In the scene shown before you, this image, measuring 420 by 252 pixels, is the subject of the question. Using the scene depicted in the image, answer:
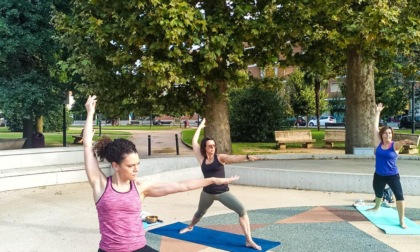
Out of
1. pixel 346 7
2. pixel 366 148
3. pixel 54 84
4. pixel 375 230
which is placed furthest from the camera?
pixel 54 84

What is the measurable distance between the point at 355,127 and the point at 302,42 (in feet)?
15.2

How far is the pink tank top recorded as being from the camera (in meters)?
3.54

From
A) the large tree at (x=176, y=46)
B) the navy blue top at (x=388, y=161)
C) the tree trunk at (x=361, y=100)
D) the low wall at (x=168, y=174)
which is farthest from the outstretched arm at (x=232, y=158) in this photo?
the tree trunk at (x=361, y=100)

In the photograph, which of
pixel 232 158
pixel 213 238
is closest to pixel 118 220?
pixel 232 158

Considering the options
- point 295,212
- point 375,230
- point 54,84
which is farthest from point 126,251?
point 54,84

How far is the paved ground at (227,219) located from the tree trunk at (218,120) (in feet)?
13.2

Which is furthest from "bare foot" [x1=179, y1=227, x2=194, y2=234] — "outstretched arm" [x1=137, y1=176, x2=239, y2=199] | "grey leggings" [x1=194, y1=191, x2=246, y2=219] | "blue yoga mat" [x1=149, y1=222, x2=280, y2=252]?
"outstretched arm" [x1=137, y1=176, x2=239, y2=199]

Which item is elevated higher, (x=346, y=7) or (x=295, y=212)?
(x=346, y=7)

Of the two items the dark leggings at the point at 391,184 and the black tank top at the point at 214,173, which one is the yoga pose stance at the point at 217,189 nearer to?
the black tank top at the point at 214,173

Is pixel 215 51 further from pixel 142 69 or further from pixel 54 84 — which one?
pixel 54 84

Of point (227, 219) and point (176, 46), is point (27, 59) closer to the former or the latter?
point (176, 46)

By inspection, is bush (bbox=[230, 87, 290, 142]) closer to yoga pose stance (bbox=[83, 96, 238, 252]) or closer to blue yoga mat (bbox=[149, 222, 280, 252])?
blue yoga mat (bbox=[149, 222, 280, 252])

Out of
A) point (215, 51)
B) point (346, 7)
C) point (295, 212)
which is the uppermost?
point (346, 7)

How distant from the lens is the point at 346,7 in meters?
15.1
